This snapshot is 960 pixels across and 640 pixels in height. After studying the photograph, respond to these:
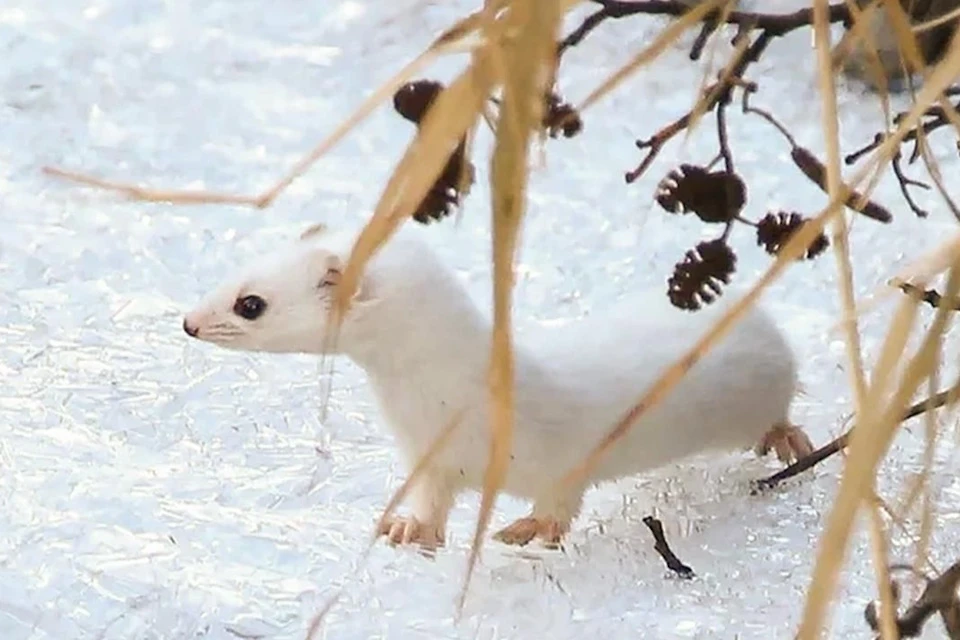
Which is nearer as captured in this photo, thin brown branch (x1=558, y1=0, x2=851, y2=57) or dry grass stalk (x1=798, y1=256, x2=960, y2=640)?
dry grass stalk (x1=798, y1=256, x2=960, y2=640)

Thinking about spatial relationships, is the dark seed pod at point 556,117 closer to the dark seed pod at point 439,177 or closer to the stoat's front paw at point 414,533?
the dark seed pod at point 439,177

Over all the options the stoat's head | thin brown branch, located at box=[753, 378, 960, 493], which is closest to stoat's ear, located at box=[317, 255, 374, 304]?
the stoat's head

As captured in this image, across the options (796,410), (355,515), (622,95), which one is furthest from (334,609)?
(622,95)

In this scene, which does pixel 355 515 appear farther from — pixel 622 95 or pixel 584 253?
pixel 622 95

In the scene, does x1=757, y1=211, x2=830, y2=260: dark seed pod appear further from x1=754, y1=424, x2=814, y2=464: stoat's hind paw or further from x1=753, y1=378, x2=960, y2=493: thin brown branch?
x1=754, y1=424, x2=814, y2=464: stoat's hind paw

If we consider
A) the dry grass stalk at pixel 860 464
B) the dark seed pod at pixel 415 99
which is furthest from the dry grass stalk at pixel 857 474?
the dark seed pod at pixel 415 99

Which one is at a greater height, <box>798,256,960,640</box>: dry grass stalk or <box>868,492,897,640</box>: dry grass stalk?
<box>798,256,960,640</box>: dry grass stalk
